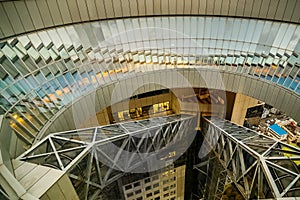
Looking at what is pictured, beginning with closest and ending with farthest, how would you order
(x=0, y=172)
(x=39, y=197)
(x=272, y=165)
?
(x=0, y=172) → (x=39, y=197) → (x=272, y=165)

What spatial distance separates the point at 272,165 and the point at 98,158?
31.2ft

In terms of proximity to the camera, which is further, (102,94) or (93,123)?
(93,123)

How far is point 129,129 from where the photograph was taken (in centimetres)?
1589

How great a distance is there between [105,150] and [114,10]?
11.8 m

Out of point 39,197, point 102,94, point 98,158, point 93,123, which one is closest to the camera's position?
point 39,197

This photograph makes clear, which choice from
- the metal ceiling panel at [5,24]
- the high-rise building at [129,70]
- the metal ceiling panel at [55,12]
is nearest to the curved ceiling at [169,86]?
the high-rise building at [129,70]

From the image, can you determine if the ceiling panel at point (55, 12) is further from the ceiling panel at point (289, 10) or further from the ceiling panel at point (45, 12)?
the ceiling panel at point (289, 10)

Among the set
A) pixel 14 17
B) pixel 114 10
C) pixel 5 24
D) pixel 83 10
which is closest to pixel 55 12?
pixel 83 10

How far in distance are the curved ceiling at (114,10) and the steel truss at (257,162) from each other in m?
9.74

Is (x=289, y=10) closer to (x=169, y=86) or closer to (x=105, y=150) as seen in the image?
(x=169, y=86)

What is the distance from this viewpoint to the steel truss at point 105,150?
8.88 m

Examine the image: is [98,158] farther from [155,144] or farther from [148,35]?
[148,35]

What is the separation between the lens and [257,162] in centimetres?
1221

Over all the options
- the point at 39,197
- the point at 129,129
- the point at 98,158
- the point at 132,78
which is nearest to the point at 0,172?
the point at 39,197
